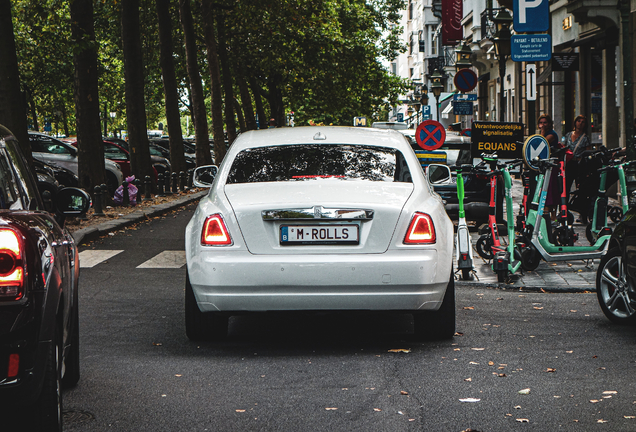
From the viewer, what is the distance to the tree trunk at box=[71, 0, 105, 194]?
18.6m

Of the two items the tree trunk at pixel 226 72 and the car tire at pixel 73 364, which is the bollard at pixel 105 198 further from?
the tree trunk at pixel 226 72

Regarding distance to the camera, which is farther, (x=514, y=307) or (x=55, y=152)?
(x=55, y=152)

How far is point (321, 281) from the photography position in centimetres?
614

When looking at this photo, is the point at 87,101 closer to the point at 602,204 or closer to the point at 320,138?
the point at 602,204

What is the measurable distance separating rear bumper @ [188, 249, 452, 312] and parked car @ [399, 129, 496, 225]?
8820 mm

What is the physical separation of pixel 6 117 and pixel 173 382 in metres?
11.0

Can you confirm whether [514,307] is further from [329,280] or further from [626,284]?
[329,280]

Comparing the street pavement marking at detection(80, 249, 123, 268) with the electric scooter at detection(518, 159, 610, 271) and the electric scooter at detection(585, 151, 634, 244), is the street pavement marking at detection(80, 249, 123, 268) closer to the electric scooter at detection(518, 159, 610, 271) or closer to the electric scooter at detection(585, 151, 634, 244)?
the electric scooter at detection(518, 159, 610, 271)

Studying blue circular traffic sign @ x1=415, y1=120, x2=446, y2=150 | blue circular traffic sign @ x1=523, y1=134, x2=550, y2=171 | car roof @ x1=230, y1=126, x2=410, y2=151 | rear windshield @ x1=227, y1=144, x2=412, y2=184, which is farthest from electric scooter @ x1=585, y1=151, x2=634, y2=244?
rear windshield @ x1=227, y1=144, x2=412, y2=184

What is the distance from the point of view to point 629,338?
687 centimetres

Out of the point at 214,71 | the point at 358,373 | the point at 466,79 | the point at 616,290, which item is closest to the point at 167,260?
the point at 616,290

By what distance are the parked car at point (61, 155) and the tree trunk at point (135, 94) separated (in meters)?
1.76

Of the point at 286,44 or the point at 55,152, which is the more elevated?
the point at 286,44

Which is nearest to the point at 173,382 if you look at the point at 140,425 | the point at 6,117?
the point at 140,425
